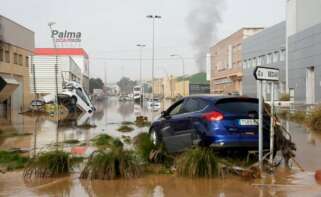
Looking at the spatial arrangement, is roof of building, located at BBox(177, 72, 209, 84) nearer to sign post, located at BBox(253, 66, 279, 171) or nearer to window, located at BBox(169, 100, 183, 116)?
window, located at BBox(169, 100, 183, 116)

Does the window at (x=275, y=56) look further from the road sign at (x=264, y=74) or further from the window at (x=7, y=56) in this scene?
the road sign at (x=264, y=74)

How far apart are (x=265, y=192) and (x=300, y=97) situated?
156 ft

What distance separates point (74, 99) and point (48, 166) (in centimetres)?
3678

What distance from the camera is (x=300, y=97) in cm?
5425

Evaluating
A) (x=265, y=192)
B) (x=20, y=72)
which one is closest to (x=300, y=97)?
(x=20, y=72)

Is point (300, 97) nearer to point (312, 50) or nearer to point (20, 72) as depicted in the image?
point (312, 50)

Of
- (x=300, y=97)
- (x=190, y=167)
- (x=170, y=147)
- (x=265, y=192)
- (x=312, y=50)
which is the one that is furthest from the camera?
(x=300, y=97)

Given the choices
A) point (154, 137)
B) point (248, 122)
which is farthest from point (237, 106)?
point (154, 137)

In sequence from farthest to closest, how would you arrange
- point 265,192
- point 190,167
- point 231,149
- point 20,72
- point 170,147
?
point 20,72 → point 170,147 → point 231,149 → point 190,167 → point 265,192

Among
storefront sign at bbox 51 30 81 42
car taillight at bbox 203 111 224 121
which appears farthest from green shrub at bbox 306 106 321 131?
storefront sign at bbox 51 30 81 42

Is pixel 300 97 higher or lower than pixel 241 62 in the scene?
lower

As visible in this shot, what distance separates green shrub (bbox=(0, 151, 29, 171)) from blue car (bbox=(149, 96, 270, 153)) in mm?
3208

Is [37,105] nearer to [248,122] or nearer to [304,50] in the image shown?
[304,50]

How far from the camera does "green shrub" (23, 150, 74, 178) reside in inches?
400
